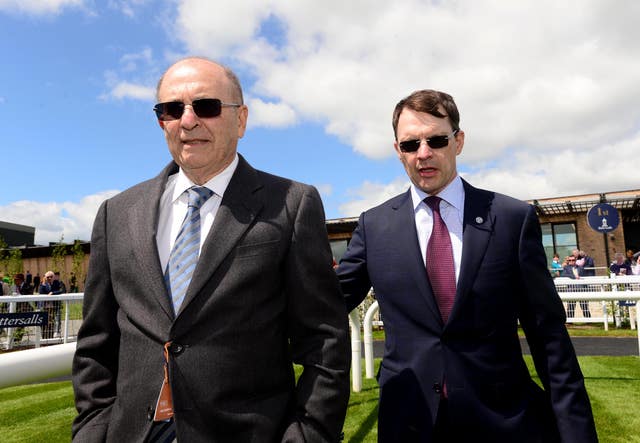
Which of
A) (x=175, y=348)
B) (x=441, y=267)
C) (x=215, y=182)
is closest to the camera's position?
(x=175, y=348)

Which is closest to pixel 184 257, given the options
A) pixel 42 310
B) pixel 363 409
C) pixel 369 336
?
pixel 363 409

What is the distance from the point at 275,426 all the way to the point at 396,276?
807 millimetres

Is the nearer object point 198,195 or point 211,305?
point 211,305

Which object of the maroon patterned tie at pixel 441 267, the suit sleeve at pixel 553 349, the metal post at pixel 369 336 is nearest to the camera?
the suit sleeve at pixel 553 349

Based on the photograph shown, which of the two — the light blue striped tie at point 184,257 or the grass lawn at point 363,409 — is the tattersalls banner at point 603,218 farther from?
the light blue striped tie at point 184,257

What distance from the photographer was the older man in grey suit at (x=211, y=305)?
1.46 meters

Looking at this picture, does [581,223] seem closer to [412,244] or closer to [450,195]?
[450,195]

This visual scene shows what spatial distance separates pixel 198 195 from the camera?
1.67 metres

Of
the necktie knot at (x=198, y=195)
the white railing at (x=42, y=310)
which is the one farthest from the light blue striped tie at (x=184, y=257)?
the white railing at (x=42, y=310)

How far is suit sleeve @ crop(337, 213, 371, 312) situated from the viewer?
2158 millimetres

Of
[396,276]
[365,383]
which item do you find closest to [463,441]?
[396,276]

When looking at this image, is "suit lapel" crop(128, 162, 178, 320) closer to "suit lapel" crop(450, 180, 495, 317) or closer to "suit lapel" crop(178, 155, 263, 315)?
"suit lapel" crop(178, 155, 263, 315)

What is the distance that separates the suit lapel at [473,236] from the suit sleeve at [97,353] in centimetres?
128

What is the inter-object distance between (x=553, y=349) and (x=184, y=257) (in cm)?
146
